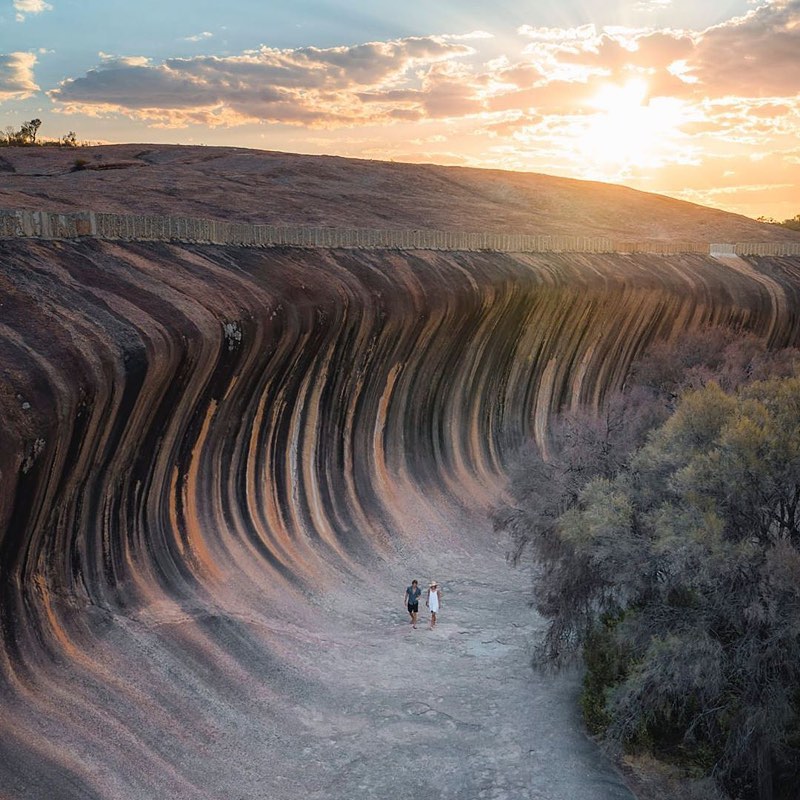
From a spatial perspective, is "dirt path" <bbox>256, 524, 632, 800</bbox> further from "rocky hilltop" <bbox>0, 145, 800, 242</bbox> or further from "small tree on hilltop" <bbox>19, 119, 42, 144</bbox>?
"small tree on hilltop" <bbox>19, 119, 42, 144</bbox>

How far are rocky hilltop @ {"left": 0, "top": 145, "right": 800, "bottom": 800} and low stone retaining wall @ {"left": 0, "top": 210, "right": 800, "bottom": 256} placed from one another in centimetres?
66

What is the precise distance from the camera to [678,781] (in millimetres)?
17156

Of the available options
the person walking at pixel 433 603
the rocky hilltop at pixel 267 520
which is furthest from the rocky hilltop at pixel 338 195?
the person walking at pixel 433 603

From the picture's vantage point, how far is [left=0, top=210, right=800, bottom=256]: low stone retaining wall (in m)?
24.4

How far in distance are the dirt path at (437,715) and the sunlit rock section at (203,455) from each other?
119cm

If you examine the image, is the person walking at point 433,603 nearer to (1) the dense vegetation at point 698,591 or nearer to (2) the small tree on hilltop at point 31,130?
(1) the dense vegetation at point 698,591

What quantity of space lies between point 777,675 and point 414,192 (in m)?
61.5

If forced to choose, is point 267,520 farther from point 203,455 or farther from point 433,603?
point 433,603

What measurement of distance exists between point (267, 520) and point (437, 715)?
9592mm

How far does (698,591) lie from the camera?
55.6 feet

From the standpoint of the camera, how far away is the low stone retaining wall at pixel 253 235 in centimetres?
2444

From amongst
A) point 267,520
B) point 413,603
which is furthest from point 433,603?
point 267,520

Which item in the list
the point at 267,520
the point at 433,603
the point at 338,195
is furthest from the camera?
the point at 338,195

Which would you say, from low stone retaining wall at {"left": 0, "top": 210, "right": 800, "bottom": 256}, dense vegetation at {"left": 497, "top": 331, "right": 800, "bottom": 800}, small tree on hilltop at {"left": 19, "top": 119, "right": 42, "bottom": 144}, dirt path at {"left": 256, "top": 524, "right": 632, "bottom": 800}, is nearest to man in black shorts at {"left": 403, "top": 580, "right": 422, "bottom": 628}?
dirt path at {"left": 256, "top": 524, "right": 632, "bottom": 800}
